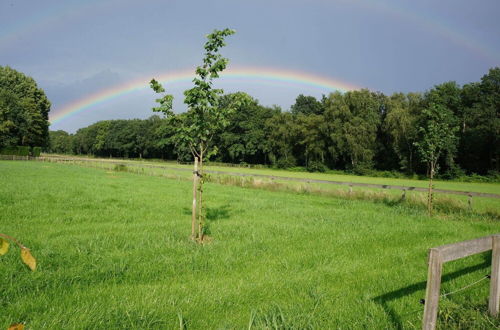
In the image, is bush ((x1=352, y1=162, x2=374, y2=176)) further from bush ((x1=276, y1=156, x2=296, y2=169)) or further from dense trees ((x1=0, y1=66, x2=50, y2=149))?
dense trees ((x1=0, y1=66, x2=50, y2=149))

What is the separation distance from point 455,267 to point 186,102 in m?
6.93

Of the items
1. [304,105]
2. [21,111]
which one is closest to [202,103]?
[21,111]

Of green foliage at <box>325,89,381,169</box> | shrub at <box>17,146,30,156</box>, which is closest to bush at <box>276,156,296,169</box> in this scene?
green foliage at <box>325,89,381,169</box>

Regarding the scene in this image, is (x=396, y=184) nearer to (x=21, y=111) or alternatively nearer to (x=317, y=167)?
(x=317, y=167)

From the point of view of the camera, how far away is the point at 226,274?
6.08 m

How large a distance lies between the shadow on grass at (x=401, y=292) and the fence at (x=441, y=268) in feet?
3.88

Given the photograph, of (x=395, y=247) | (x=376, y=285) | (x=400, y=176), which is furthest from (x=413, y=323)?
(x=400, y=176)

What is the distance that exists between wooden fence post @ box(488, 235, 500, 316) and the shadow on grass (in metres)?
1.19

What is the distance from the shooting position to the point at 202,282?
5.57 meters

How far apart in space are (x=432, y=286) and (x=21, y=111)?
3067 inches

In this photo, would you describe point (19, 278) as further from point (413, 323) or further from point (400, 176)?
point (400, 176)

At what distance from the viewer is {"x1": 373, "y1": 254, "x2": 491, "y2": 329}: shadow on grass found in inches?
183

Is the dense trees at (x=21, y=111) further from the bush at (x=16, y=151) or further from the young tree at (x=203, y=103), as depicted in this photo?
the young tree at (x=203, y=103)

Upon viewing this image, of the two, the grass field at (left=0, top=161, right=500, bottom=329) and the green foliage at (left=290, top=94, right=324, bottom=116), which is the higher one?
the green foliage at (left=290, top=94, right=324, bottom=116)
